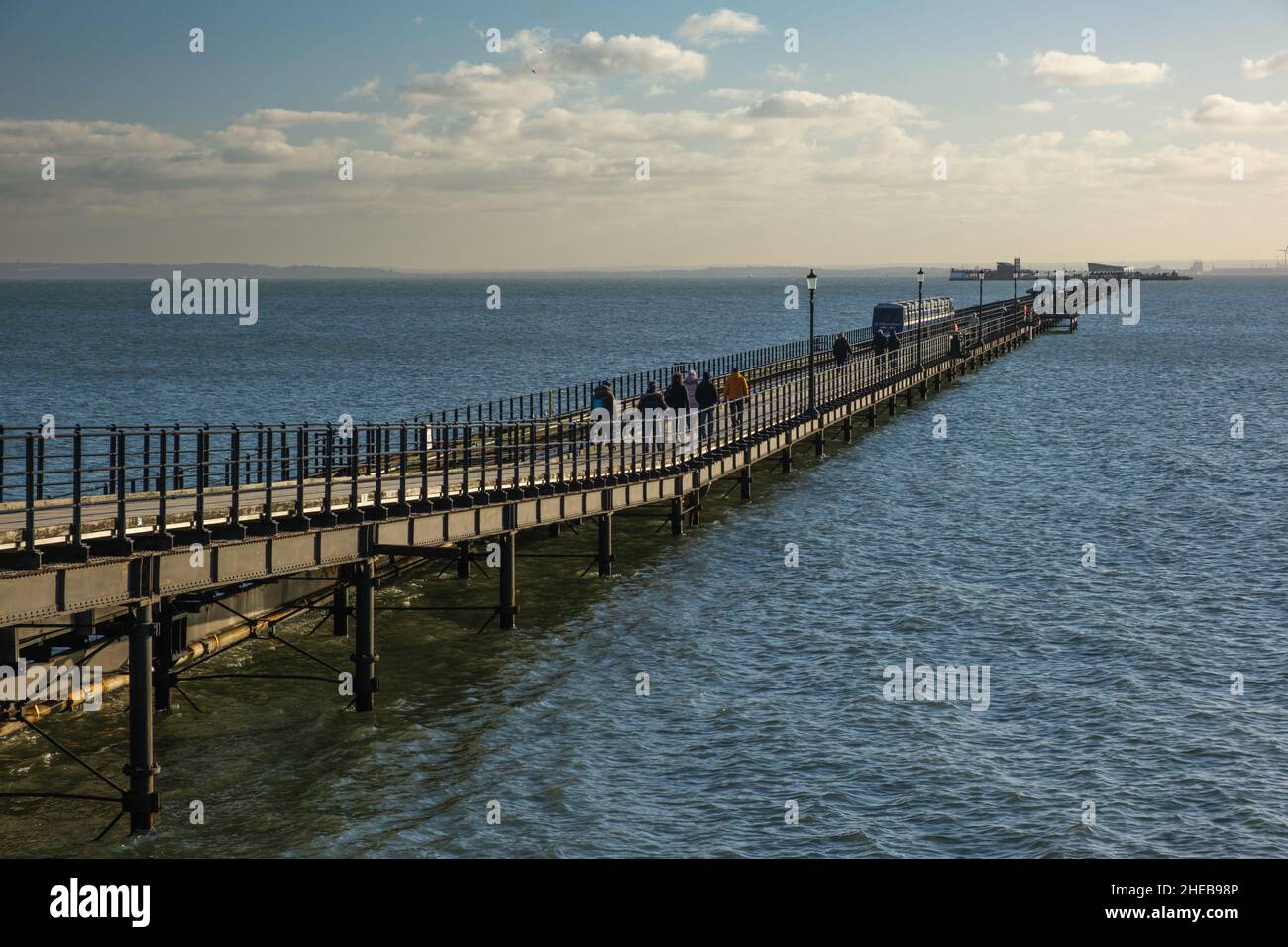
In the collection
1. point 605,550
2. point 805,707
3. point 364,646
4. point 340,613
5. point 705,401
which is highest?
point 705,401

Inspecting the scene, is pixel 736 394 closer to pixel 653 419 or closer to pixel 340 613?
pixel 653 419

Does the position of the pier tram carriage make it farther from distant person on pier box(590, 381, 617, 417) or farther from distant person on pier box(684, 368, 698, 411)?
distant person on pier box(590, 381, 617, 417)

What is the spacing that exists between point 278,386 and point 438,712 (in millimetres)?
79518

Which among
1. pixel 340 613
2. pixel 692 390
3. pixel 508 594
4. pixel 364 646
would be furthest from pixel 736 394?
pixel 364 646

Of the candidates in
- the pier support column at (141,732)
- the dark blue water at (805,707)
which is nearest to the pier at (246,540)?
the pier support column at (141,732)

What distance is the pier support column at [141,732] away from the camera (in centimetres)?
1853

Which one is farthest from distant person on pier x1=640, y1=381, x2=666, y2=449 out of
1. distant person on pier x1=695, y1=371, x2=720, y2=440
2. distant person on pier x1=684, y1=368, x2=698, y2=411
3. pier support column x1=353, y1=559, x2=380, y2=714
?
pier support column x1=353, y1=559, x2=380, y2=714

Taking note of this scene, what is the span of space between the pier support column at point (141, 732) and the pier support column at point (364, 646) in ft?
16.4

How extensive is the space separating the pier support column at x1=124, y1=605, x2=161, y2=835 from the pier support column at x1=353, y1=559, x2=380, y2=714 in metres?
5.01

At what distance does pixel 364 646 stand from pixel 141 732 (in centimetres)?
525

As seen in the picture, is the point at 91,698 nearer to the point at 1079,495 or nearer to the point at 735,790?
the point at 735,790

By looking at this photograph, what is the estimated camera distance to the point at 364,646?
23422 mm

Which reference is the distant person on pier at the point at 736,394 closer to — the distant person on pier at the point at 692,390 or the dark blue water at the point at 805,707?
the distant person on pier at the point at 692,390
